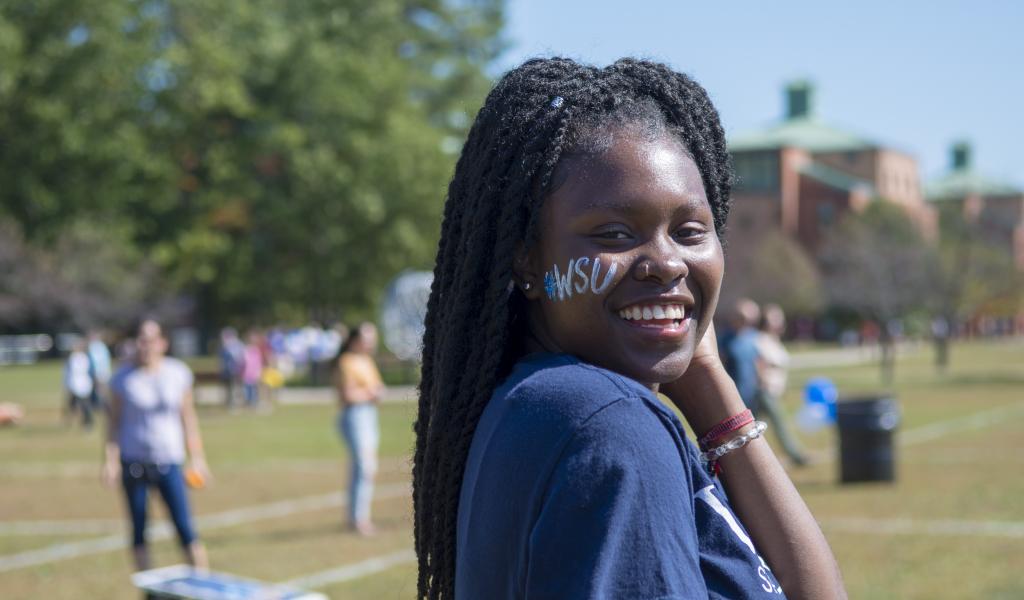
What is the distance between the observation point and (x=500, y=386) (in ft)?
5.37

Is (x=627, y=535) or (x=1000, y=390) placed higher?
(x=627, y=535)

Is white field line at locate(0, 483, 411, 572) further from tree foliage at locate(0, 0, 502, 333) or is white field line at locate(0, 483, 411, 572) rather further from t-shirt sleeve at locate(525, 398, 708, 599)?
tree foliage at locate(0, 0, 502, 333)

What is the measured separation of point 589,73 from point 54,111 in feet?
121

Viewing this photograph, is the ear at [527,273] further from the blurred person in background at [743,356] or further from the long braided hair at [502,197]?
the blurred person in background at [743,356]

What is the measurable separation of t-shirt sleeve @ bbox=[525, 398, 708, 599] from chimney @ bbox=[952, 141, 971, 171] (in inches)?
5483

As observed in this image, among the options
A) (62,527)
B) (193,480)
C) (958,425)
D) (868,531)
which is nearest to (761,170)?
(958,425)

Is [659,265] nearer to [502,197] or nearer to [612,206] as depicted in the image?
[612,206]

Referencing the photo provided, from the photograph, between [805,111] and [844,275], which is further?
[805,111]

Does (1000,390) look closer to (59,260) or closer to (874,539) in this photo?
(874,539)

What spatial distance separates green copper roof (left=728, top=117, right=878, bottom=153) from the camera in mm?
93875

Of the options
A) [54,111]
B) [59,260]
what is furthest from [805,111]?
[54,111]

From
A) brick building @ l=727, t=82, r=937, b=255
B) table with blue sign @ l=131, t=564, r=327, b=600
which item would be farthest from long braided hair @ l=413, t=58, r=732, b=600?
brick building @ l=727, t=82, r=937, b=255

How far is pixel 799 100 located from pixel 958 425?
310 ft

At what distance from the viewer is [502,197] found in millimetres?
Answer: 1701
